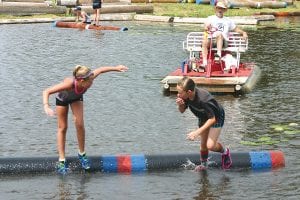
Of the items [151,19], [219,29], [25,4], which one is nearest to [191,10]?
[151,19]

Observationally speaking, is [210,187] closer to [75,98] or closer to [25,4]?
[75,98]

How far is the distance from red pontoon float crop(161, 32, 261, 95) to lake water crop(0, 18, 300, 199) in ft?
0.98

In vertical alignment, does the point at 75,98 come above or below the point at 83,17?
below

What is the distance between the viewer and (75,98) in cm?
1022

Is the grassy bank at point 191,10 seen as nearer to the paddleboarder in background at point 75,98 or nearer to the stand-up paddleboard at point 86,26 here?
the stand-up paddleboard at point 86,26

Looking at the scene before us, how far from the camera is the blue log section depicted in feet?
34.5

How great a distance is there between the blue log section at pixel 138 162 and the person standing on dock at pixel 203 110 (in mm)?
323

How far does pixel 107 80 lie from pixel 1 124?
5.68 m

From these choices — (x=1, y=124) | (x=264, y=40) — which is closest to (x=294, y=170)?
(x=1, y=124)

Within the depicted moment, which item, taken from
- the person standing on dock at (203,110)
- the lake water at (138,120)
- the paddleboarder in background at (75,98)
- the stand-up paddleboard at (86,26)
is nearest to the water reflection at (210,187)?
the lake water at (138,120)

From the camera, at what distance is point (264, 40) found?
1174 inches

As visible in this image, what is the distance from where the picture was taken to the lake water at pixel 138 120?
9.89m

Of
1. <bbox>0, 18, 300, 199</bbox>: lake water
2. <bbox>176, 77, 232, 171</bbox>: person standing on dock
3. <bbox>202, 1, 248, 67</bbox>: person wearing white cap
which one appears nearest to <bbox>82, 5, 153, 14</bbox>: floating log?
<bbox>0, 18, 300, 199</bbox>: lake water

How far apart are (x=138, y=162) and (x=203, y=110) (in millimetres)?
1364
